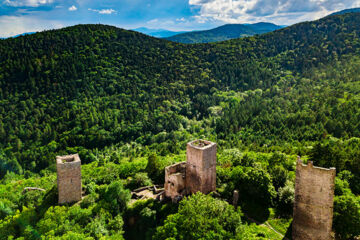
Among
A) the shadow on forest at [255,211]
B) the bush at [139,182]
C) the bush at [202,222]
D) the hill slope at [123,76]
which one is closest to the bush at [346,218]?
the shadow on forest at [255,211]

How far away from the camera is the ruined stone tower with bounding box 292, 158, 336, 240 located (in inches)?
971

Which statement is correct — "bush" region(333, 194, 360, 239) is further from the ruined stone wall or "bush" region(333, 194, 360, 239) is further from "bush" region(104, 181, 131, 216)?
"bush" region(104, 181, 131, 216)

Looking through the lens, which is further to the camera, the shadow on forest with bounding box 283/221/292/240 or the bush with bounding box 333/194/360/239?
the shadow on forest with bounding box 283/221/292/240

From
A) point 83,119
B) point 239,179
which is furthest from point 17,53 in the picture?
point 239,179

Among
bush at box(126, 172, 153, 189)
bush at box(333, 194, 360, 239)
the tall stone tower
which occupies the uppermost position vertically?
the tall stone tower

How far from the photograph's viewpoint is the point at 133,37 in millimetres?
161500

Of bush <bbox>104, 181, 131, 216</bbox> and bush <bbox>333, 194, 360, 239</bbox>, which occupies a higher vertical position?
bush <bbox>333, 194, 360, 239</bbox>

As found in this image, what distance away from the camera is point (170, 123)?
4122 inches

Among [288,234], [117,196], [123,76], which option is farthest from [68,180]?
[123,76]

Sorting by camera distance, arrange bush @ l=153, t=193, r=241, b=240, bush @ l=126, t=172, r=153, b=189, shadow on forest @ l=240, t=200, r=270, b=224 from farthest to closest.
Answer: bush @ l=126, t=172, r=153, b=189 < shadow on forest @ l=240, t=200, r=270, b=224 < bush @ l=153, t=193, r=241, b=240

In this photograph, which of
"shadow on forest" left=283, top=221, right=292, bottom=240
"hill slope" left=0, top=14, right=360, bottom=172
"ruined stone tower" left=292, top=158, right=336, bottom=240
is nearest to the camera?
"ruined stone tower" left=292, top=158, right=336, bottom=240

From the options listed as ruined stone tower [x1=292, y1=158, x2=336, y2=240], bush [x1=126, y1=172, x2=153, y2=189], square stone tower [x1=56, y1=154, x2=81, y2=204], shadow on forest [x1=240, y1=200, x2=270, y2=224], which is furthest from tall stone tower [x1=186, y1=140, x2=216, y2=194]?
square stone tower [x1=56, y1=154, x2=81, y2=204]

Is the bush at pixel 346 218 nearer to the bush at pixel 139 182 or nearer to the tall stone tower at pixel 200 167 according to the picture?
the tall stone tower at pixel 200 167

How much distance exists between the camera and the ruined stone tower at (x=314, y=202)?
24.7m
